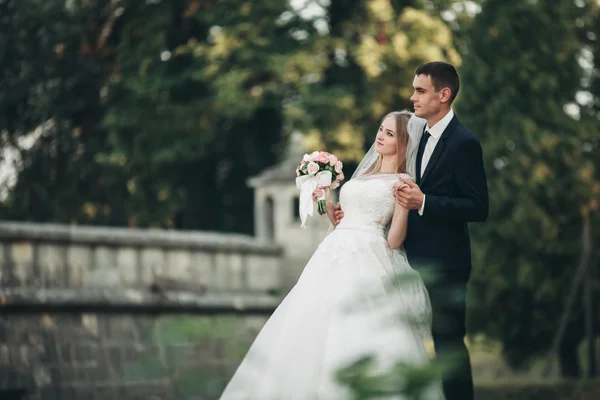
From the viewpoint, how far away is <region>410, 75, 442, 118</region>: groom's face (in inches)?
177

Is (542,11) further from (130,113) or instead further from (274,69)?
(130,113)

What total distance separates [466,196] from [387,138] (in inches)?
21.4

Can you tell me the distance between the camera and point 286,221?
1798 centimetres

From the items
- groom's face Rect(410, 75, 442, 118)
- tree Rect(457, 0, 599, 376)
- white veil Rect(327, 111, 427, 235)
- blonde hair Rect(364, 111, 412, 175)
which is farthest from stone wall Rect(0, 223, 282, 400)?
groom's face Rect(410, 75, 442, 118)

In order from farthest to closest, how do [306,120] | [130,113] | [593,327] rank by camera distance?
[130,113] < [306,120] < [593,327]

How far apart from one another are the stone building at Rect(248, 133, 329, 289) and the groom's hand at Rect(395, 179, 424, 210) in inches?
495

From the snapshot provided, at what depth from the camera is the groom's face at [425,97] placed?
4.48 m

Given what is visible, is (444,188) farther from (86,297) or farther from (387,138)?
(86,297)

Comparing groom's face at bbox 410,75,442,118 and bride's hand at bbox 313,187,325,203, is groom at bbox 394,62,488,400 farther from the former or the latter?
bride's hand at bbox 313,187,325,203

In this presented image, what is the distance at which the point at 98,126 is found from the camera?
20641 mm

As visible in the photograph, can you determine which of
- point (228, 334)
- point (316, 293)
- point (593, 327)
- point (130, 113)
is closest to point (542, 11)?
point (593, 327)

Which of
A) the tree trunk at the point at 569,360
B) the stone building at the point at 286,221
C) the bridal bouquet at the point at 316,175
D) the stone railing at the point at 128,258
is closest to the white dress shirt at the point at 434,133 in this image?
the bridal bouquet at the point at 316,175

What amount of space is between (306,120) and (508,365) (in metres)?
4.72

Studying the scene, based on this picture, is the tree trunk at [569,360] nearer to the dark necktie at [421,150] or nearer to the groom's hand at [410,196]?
the dark necktie at [421,150]
